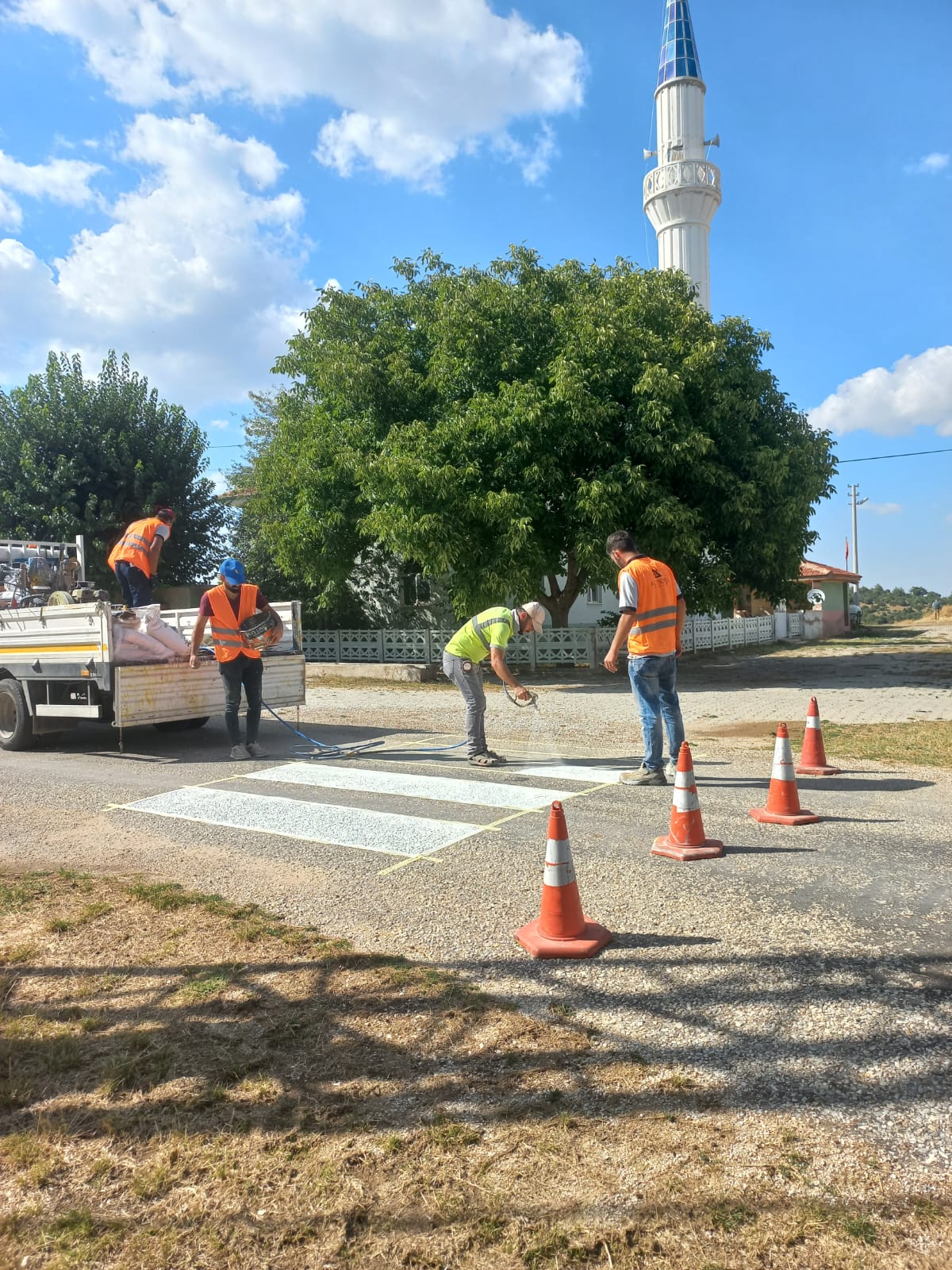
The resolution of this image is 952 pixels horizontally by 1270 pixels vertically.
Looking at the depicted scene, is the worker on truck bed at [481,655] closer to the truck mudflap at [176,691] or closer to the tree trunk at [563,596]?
the truck mudflap at [176,691]

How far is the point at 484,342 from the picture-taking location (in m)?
17.5

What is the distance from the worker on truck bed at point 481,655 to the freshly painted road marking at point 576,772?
413mm

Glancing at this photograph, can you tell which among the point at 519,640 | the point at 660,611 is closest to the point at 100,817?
the point at 660,611

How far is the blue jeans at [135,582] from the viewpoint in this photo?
9.89 meters

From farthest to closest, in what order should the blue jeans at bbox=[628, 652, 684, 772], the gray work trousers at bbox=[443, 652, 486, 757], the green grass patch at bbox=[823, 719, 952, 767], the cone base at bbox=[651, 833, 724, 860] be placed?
the green grass patch at bbox=[823, 719, 952, 767] < the gray work trousers at bbox=[443, 652, 486, 757] < the blue jeans at bbox=[628, 652, 684, 772] < the cone base at bbox=[651, 833, 724, 860]

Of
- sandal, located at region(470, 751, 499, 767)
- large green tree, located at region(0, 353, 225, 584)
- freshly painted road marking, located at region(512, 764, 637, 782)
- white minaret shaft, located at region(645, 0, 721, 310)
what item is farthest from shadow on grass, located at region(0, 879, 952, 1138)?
white minaret shaft, located at region(645, 0, 721, 310)

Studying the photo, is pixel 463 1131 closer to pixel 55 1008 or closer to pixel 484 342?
pixel 55 1008

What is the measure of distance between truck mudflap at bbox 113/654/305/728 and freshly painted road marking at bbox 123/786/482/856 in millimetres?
1679

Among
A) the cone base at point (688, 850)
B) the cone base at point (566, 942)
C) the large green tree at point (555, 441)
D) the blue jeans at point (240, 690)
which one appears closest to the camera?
the cone base at point (566, 942)

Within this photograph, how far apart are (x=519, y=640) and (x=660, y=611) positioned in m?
12.2

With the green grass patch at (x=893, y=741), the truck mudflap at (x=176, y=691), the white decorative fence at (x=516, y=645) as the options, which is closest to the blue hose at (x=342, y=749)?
the truck mudflap at (x=176, y=691)

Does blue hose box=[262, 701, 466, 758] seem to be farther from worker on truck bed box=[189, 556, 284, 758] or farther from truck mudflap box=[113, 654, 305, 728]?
worker on truck bed box=[189, 556, 284, 758]

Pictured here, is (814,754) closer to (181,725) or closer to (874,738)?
(874,738)

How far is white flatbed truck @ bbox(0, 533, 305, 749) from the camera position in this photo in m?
8.59
